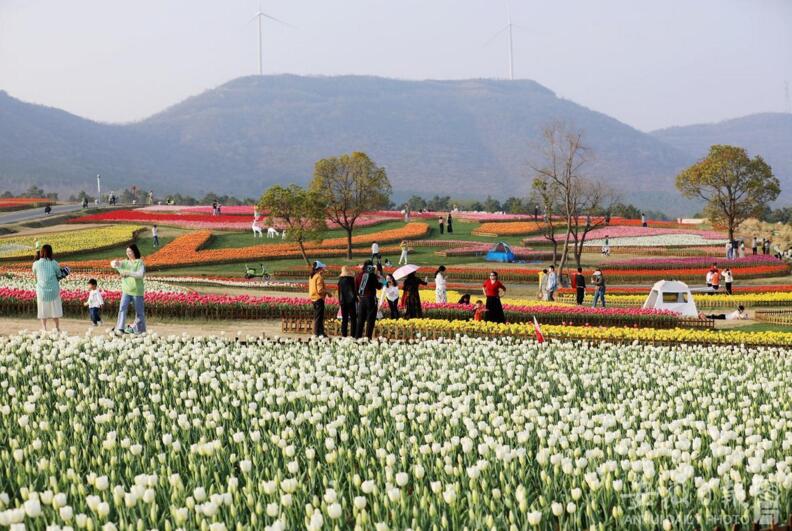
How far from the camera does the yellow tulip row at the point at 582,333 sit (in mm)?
20906

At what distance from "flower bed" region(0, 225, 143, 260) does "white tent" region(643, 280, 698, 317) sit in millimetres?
33975

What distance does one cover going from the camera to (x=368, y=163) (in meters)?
65.2

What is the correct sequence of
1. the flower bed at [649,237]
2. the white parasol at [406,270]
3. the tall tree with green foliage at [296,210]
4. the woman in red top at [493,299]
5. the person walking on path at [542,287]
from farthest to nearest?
1. the flower bed at [649,237]
2. the tall tree with green foliage at [296,210]
3. the person walking on path at [542,287]
4. the white parasol at [406,270]
5. the woman in red top at [493,299]

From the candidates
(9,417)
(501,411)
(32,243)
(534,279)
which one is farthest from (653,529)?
(32,243)

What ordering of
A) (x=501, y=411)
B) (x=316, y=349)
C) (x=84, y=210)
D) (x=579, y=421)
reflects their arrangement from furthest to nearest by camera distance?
(x=84, y=210) < (x=316, y=349) < (x=501, y=411) < (x=579, y=421)

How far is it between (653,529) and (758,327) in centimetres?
2274

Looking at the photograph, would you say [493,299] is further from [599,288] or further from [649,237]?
[649,237]

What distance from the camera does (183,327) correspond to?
25562mm

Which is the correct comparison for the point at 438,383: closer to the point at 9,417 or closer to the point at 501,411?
the point at 501,411

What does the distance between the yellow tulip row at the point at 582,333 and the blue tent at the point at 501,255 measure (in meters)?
32.1

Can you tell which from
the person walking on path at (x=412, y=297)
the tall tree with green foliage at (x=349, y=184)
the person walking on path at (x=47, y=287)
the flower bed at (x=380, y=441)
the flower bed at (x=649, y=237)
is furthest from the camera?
the flower bed at (x=649, y=237)

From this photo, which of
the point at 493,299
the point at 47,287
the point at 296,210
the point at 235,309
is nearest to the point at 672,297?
the point at 493,299

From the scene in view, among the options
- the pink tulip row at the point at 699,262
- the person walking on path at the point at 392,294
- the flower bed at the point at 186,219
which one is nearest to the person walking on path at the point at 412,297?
the person walking on path at the point at 392,294

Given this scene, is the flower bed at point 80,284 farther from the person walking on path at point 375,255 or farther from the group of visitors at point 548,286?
the group of visitors at point 548,286
